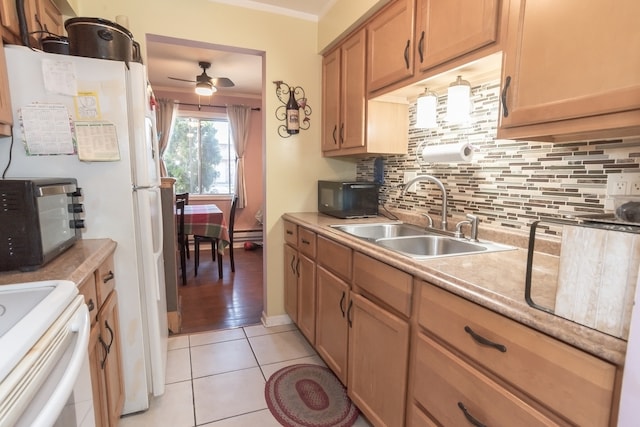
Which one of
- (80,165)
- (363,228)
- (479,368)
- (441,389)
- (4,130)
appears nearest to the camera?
(479,368)

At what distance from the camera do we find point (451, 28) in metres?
1.36

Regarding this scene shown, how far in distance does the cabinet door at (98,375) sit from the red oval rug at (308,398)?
759 mm

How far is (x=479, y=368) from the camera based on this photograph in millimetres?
927

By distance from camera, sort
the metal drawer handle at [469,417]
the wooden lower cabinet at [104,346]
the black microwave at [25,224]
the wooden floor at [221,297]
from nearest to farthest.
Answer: the metal drawer handle at [469,417] → the black microwave at [25,224] → the wooden lower cabinet at [104,346] → the wooden floor at [221,297]

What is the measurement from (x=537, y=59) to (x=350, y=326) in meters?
1.30

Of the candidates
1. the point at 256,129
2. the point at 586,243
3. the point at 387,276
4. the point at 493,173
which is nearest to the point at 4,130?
the point at 387,276

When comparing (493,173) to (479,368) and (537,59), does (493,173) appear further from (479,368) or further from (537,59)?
(479,368)

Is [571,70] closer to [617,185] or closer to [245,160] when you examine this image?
[617,185]

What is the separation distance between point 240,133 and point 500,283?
490cm

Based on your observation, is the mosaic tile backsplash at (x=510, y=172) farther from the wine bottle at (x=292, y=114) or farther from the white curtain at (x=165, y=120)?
the white curtain at (x=165, y=120)

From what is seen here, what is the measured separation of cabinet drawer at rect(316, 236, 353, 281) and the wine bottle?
1007 millimetres

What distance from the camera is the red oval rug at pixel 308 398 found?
63.3 inches

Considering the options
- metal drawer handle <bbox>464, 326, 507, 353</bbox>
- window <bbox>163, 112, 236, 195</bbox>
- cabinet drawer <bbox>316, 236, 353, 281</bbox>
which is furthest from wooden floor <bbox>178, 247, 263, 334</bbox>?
metal drawer handle <bbox>464, 326, 507, 353</bbox>

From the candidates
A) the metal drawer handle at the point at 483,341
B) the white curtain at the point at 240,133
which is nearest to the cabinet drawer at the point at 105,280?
the metal drawer handle at the point at 483,341
